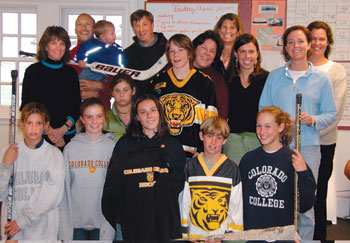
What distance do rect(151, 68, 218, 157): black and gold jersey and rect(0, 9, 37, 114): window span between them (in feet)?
9.91

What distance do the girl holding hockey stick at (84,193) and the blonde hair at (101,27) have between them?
1.50m

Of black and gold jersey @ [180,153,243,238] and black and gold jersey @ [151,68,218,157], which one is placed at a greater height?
black and gold jersey @ [151,68,218,157]

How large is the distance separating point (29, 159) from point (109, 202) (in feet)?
2.03

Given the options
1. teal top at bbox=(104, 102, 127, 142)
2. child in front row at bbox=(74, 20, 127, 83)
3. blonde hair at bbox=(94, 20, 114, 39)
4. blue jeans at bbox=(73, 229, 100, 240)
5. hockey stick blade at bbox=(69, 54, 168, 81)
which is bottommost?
blue jeans at bbox=(73, 229, 100, 240)

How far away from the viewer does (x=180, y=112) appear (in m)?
2.72

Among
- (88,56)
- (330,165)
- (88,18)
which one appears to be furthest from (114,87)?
(330,165)

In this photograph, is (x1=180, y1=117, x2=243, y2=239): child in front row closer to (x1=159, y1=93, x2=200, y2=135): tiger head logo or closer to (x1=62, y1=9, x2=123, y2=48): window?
(x1=159, y1=93, x2=200, y2=135): tiger head logo

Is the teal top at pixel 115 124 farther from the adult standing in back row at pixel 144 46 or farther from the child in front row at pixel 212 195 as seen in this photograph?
the child in front row at pixel 212 195

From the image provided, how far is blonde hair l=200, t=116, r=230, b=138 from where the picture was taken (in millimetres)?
2520

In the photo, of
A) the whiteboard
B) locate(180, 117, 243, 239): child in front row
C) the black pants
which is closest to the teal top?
locate(180, 117, 243, 239): child in front row

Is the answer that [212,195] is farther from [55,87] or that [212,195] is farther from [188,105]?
[55,87]

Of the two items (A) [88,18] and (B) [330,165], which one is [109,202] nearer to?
(B) [330,165]

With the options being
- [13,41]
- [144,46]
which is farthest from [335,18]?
[13,41]

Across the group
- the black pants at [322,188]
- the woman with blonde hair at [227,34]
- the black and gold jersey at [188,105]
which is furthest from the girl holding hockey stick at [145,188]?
the black pants at [322,188]
